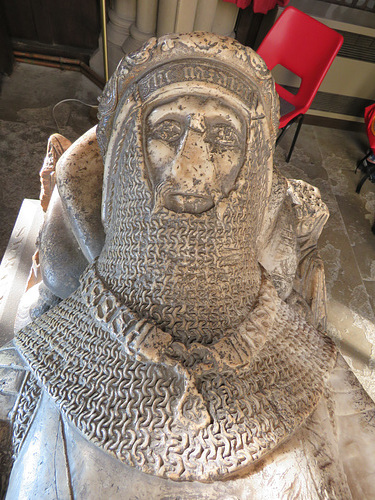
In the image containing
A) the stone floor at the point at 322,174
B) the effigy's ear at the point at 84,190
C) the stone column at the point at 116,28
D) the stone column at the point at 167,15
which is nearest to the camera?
the effigy's ear at the point at 84,190

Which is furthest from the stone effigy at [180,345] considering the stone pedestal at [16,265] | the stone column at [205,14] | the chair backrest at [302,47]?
the stone column at [205,14]

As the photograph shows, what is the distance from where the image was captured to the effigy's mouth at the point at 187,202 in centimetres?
101

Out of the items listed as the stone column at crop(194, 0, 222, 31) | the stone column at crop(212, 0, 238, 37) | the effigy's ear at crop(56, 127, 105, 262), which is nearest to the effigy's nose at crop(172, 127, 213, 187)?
the effigy's ear at crop(56, 127, 105, 262)

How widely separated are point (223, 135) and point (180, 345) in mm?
552

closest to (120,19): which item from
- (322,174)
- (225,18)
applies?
(225,18)

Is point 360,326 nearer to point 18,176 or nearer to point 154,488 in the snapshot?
point 154,488

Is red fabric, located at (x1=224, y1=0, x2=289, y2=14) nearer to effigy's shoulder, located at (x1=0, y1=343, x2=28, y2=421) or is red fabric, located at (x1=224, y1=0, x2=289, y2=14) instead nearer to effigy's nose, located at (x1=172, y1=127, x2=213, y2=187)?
effigy's nose, located at (x1=172, y1=127, x2=213, y2=187)

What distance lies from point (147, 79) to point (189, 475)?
3.17 feet

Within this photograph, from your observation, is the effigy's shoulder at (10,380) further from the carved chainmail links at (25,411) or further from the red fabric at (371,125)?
the red fabric at (371,125)

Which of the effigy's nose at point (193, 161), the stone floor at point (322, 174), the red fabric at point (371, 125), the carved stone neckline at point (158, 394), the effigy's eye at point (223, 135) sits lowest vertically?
the stone floor at point (322, 174)

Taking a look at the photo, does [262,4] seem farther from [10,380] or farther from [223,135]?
[10,380]

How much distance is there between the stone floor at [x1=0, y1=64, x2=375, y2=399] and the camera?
115 inches

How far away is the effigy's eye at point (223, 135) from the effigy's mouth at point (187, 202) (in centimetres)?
14

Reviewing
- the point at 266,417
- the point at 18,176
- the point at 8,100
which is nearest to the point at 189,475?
the point at 266,417
